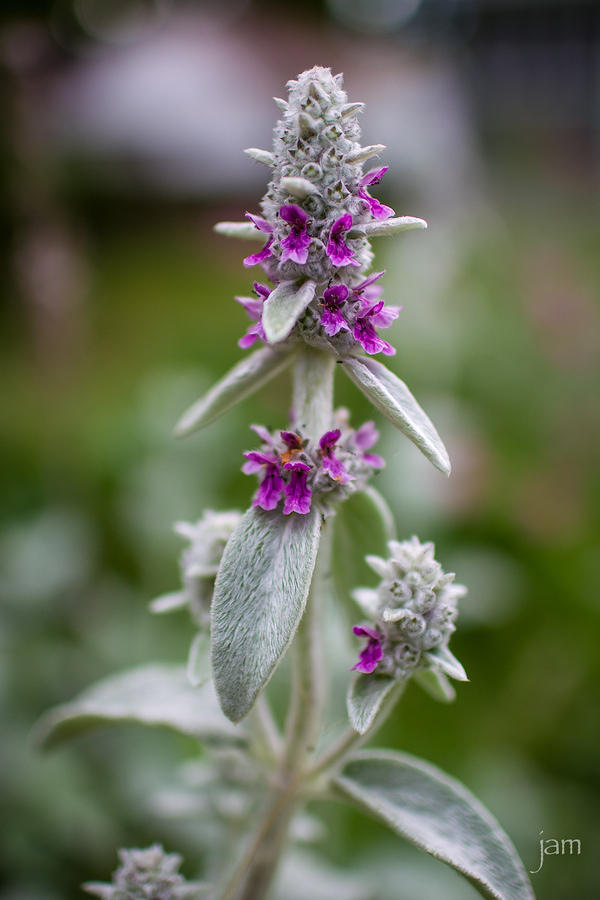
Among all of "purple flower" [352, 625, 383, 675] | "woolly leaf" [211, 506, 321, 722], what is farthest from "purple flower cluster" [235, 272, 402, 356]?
"purple flower" [352, 625, 383, 675]

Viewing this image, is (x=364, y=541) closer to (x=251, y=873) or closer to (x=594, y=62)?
(x=251, y=873)

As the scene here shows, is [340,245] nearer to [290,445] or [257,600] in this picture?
[290,445]

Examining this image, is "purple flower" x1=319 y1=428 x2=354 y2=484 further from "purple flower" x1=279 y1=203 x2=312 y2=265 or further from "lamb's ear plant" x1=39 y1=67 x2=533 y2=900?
"purple flower" x1=279 y1=203 x2=312 y2=265

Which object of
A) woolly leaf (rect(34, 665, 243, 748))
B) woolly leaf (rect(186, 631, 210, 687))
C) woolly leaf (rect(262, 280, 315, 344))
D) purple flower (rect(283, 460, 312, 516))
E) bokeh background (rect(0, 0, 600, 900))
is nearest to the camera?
woolly leaf (rect(262, 280, 315, 344))

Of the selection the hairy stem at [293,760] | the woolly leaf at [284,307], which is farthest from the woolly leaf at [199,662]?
the woolly leaf at [284,307]

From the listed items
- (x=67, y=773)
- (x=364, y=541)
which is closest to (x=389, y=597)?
(x=364, y=541)
